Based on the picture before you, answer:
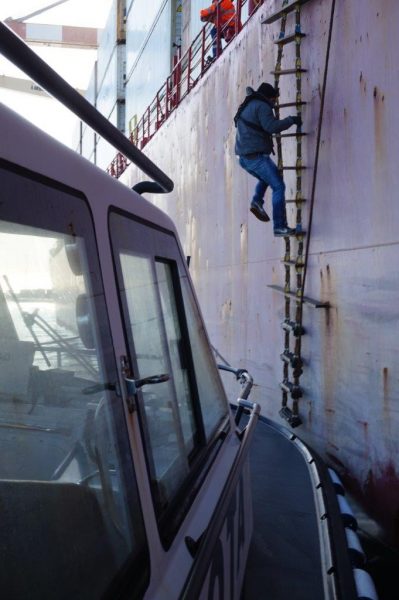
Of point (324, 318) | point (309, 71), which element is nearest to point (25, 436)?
point (324, 318)

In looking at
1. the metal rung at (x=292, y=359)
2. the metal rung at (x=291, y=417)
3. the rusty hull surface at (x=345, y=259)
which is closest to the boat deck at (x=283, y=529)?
the metal rung at (x=291, y=417)

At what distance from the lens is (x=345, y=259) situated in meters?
4.27

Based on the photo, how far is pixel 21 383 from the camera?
1.01 m

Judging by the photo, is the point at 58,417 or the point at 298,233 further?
the point at 298,233

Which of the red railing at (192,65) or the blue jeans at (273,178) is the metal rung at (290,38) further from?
the red railing at (192,65)

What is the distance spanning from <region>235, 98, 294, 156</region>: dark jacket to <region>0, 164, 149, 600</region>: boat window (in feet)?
12.9

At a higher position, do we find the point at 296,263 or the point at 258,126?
the point at 258,126

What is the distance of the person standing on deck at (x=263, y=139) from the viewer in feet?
15.9

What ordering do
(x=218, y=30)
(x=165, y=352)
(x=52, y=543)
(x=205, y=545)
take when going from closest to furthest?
(x=52, y=543)
(x=205, y=545)
(x=165, y=352)
(x=218, y=30)

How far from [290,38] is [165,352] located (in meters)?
4.36

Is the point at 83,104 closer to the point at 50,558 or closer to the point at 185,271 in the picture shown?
the point at 185,271

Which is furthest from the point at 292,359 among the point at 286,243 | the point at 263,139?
the point at 263,139

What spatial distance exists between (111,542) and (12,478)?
0.96 feet

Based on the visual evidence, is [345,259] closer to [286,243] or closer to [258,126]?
[286,243]
